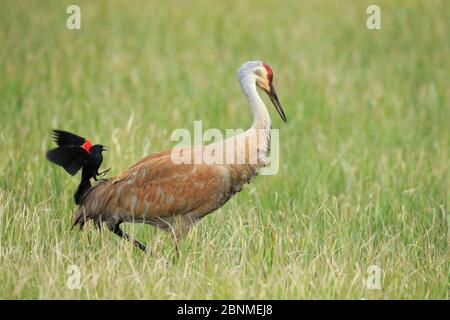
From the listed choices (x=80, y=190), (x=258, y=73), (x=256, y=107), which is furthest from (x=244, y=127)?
(x=80, y=190)

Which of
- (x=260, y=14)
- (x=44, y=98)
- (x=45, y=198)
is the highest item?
(x=260, y=14)

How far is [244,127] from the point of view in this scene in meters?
10.9

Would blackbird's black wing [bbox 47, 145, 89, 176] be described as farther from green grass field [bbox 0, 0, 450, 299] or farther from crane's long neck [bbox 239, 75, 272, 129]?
crane's long neck [bbox 239, 75, 272, 129]

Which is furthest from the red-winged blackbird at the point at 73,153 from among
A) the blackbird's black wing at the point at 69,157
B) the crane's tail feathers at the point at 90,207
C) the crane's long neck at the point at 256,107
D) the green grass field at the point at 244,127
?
the crane's long neck at the point at 256,107

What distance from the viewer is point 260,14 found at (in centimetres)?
1492

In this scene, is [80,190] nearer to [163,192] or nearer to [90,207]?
[90,207]

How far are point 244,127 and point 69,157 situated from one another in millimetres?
4332

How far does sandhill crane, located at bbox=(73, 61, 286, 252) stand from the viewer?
267 inches

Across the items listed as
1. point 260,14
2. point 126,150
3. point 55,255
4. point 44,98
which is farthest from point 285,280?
point 260,14

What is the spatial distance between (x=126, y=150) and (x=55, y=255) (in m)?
2.42

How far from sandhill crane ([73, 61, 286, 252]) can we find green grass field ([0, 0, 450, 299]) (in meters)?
0.21
